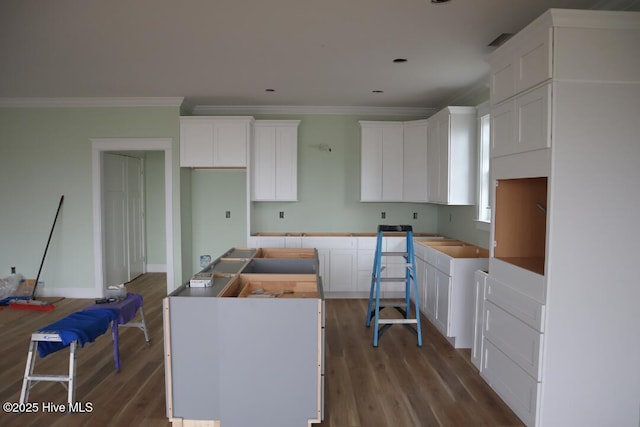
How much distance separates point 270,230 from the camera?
6.14 metres

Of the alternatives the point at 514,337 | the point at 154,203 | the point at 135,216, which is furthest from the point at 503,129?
the point at 154,203

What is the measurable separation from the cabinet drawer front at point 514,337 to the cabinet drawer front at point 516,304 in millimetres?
36

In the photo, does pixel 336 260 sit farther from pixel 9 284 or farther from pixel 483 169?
pixel 9 284

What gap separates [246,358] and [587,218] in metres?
2.21

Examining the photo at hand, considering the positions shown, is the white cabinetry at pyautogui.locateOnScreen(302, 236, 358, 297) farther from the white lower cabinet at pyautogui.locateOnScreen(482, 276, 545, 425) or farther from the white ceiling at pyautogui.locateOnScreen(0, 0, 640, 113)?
the white lower cabinet at pyautogui.locateOnScreen(482, 276, 545, 425)

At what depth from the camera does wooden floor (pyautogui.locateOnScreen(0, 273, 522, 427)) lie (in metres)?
2.77

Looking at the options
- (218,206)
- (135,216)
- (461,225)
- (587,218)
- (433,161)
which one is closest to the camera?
(587,218)

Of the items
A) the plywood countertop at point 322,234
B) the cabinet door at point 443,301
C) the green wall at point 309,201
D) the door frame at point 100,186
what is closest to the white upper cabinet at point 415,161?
the green wall at point 309,201

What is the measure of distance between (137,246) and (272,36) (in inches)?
208

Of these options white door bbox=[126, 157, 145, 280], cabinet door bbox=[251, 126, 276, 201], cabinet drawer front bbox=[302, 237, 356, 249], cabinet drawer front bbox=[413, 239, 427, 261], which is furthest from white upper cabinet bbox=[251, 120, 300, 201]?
white door bbox=[126, 157, 145, 280]

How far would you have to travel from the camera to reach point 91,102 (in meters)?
5.49

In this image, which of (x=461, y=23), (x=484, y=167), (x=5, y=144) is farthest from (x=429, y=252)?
(x=5, y=144)

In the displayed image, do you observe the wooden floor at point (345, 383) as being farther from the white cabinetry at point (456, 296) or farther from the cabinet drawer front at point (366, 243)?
the cabinet drawer front at point (366, 243)

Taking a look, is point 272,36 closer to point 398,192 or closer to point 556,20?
point 556,20
